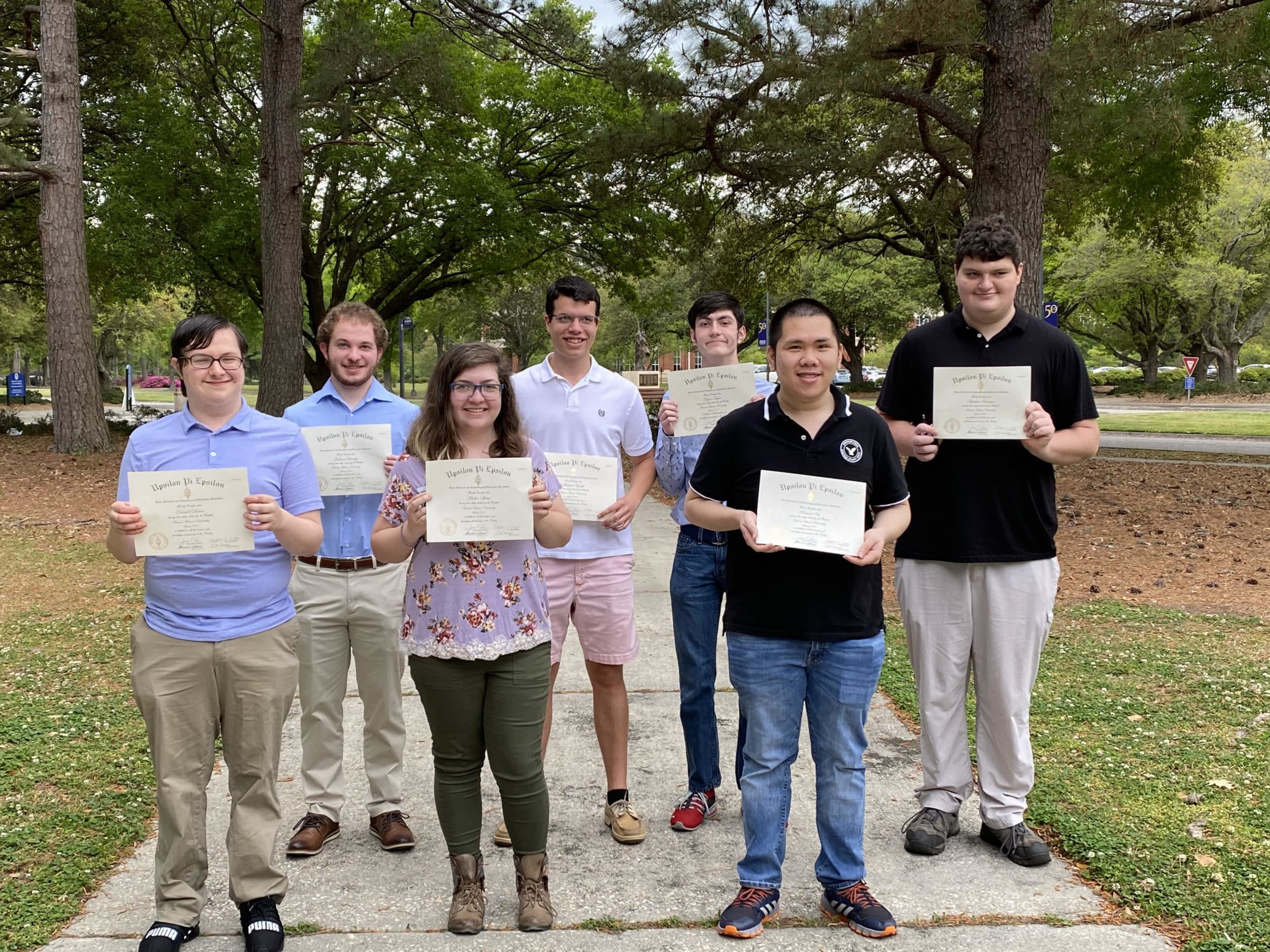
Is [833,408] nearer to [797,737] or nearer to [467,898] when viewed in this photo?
[797,737]

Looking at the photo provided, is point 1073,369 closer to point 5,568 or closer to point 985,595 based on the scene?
point 985,595

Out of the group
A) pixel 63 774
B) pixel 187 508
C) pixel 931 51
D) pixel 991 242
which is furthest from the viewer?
pixel 931 51

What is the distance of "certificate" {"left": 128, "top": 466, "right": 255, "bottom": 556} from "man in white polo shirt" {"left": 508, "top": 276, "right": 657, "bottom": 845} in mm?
1234

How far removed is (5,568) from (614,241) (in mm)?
16024

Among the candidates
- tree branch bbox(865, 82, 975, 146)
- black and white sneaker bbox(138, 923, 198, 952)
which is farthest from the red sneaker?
tree branch bbox(865, 82, 975, 146)

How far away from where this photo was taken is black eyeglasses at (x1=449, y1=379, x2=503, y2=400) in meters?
3.27

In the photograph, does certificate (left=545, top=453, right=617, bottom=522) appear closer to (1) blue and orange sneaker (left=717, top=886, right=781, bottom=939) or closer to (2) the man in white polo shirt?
(2) the man in white polo shirt

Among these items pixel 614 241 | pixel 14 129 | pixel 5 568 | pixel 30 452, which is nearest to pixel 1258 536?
pixel 5 568

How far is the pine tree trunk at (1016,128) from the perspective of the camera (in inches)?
409

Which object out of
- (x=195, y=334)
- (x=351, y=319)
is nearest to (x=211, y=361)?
(x=195, y=334)

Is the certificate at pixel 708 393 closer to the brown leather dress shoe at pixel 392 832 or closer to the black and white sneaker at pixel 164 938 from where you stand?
the brown leather dress shoe at pixel 392 832

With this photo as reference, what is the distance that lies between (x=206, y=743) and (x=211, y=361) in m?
1.19

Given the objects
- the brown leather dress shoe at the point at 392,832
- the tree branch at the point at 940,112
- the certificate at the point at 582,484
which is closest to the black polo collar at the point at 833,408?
the certificate at the point at 582,484

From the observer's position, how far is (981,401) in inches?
147
